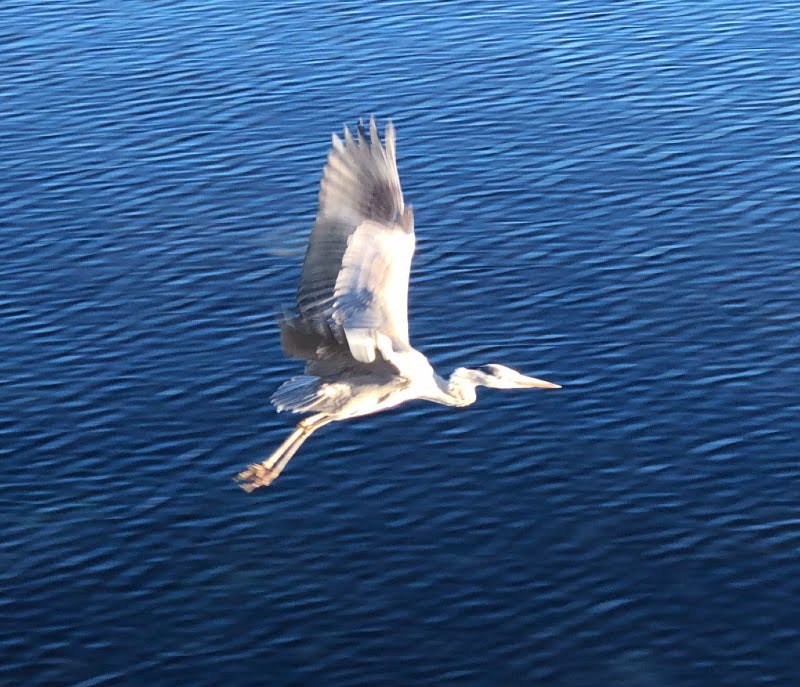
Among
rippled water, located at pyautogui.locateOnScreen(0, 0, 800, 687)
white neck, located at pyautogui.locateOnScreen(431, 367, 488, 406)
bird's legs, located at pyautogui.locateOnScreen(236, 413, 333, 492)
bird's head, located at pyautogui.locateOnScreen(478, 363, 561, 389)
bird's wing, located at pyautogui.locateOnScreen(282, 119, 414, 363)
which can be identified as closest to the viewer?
bird's wing, located at pyautogui.locateOnScreen(282, 119, 414, 363)

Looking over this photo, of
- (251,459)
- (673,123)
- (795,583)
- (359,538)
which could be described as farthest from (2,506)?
(673,123)

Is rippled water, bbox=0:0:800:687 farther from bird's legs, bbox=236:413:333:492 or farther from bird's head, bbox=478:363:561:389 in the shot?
bird's head, bbox=478:363:561:389

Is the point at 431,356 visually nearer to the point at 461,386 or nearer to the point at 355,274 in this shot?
the point at 461,386

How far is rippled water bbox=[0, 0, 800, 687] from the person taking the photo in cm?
1894

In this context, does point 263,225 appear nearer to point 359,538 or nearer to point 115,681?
point 359,538

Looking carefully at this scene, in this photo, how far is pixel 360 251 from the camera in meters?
15.7

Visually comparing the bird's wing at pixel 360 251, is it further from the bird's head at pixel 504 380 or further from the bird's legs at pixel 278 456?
the bird's head at pixel 504 380

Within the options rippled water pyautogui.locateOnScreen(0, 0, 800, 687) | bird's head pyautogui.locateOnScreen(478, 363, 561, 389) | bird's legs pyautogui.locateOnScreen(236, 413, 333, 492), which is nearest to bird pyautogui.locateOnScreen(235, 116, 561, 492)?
bird's legs pyautogui.locateOnScreen(236, 413, 333, 492)

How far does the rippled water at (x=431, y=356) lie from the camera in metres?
18.9

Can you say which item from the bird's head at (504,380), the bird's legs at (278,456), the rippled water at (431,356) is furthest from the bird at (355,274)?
the rippled water at (431,356)

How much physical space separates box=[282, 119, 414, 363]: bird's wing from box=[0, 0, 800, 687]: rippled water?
4.42m

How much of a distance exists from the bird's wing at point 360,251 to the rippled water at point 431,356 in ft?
14.5

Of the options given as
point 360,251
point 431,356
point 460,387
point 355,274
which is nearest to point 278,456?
point 460,387

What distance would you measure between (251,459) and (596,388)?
516cm
